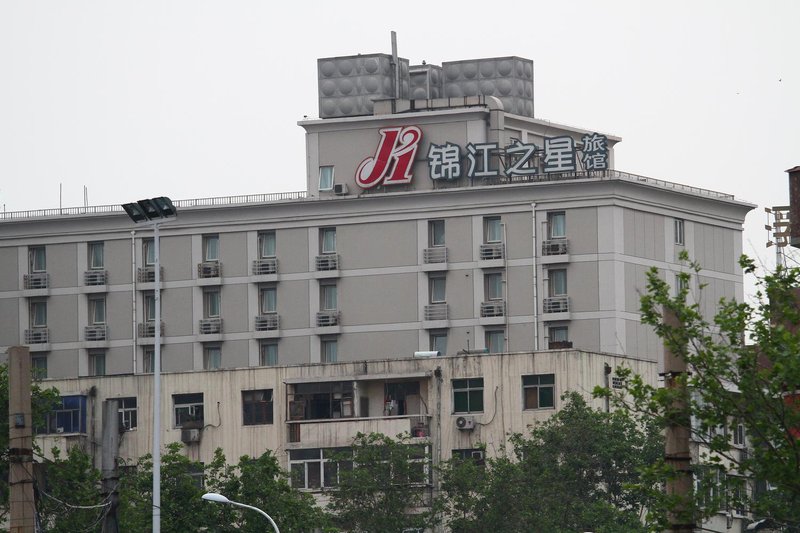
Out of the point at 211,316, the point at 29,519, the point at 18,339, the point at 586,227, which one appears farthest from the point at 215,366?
the point at 29,519

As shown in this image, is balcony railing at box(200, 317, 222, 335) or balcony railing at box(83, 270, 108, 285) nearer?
balcony railing at box(200, 317, 222, 335)

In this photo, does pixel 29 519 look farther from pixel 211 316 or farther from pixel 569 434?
pixel 211 316

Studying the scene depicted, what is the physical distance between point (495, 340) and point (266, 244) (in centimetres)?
1421

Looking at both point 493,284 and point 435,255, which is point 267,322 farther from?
point 493,284

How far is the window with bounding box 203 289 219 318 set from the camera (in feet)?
365

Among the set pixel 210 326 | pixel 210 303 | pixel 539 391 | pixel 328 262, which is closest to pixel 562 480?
pixel 539 391

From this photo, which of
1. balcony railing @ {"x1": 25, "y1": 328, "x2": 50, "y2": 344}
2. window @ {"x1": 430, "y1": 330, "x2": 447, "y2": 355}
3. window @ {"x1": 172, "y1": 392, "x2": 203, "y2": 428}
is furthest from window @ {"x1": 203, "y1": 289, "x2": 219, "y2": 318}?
window @ {"x1": 172, "y1": 392, "x2": 203, "y2": 428}

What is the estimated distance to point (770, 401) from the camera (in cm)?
3353

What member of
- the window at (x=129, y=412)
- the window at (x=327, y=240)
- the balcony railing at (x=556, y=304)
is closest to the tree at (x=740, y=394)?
the window at (x=129, y=412)

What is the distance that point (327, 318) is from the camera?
10888 cm

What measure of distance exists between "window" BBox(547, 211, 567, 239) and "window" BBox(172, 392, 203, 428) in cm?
2192

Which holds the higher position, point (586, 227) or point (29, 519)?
point (586, 227)

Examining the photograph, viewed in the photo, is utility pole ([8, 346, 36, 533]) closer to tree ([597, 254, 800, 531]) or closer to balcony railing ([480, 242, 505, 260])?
tree ([597, 254, 800, 531])

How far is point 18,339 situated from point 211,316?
36.8 feet
